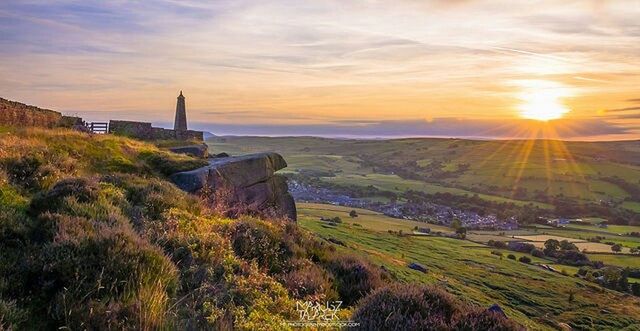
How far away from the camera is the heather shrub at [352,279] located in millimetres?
10258

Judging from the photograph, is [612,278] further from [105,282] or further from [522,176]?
[522,176]

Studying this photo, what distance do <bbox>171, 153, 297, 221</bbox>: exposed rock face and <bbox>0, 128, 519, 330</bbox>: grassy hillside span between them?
163 inches

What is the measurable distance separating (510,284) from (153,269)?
41714mm

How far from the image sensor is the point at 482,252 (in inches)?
2484

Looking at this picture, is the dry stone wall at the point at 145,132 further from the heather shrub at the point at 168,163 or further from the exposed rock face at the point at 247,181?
the heather shrub at the point at 168,163

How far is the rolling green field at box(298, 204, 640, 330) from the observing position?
3247cm

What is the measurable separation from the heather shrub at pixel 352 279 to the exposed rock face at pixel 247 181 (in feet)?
18.0

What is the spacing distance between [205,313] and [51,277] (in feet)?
6.88

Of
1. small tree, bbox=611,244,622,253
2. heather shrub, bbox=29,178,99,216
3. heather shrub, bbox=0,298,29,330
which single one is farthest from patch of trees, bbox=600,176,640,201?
heather shrub, bbox=0,298,29,330

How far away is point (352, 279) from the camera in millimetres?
11125

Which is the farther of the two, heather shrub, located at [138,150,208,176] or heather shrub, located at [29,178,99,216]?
heather shrub, located at [138,150,208,176]

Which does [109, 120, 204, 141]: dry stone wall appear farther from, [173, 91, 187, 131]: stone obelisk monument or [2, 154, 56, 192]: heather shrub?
[2, 154, 56, 192]: heather shrub

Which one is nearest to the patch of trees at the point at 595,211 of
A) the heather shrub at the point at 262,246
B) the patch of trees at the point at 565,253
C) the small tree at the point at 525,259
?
the patch of trees at the point at 565,253

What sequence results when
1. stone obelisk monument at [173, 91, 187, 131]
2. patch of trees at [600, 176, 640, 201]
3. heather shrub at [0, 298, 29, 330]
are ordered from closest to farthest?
heather shrub at [0, 298, 29, 330], stone obelisk monument at [173, 91, 187, 131], patch of trees at [600, 176, 640, 201]
